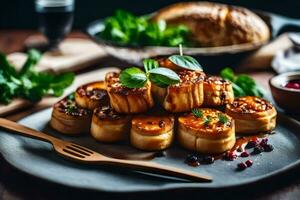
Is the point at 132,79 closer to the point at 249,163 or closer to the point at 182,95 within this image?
the point at 182,95

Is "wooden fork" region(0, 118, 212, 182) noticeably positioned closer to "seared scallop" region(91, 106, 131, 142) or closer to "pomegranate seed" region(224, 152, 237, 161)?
"seared scallop" region(91, 106, 131, 142)

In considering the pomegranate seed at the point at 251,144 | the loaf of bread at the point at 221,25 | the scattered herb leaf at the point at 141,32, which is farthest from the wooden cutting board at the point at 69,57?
the pomegranate seed at the point at 251,144

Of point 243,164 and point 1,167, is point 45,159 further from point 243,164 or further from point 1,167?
point 243,164

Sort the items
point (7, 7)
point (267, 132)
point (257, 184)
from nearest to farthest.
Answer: point (257, 184), point (267, 132), point (7, 7)

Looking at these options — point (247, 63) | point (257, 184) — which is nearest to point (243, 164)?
point (257, 184)

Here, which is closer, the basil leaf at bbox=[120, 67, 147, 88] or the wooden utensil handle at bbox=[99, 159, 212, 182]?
the wooden utensil handle at bbox=[99, 159, 212, 182]

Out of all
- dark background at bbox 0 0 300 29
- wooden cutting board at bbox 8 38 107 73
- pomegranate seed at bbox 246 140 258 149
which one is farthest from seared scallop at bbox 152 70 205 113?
dark background at bbox 0 0 300 29

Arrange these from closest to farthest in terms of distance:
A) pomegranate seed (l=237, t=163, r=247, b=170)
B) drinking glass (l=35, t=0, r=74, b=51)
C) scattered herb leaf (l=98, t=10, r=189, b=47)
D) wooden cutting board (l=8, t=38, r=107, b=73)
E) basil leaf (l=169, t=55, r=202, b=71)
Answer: pomegranate seed (l=237, t=163, r=247, b=170), basil leaf (l=169, t=55, r=202, b=71), scattered herb leaf (l=98, t=10, r=189, b=47), wooden cutting board (l=8, t=38, r=107, b=73), drinking glass (l=35, t=0, r=74, b=51)

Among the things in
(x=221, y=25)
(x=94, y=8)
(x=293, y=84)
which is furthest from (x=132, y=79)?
(x=94, y=8)
